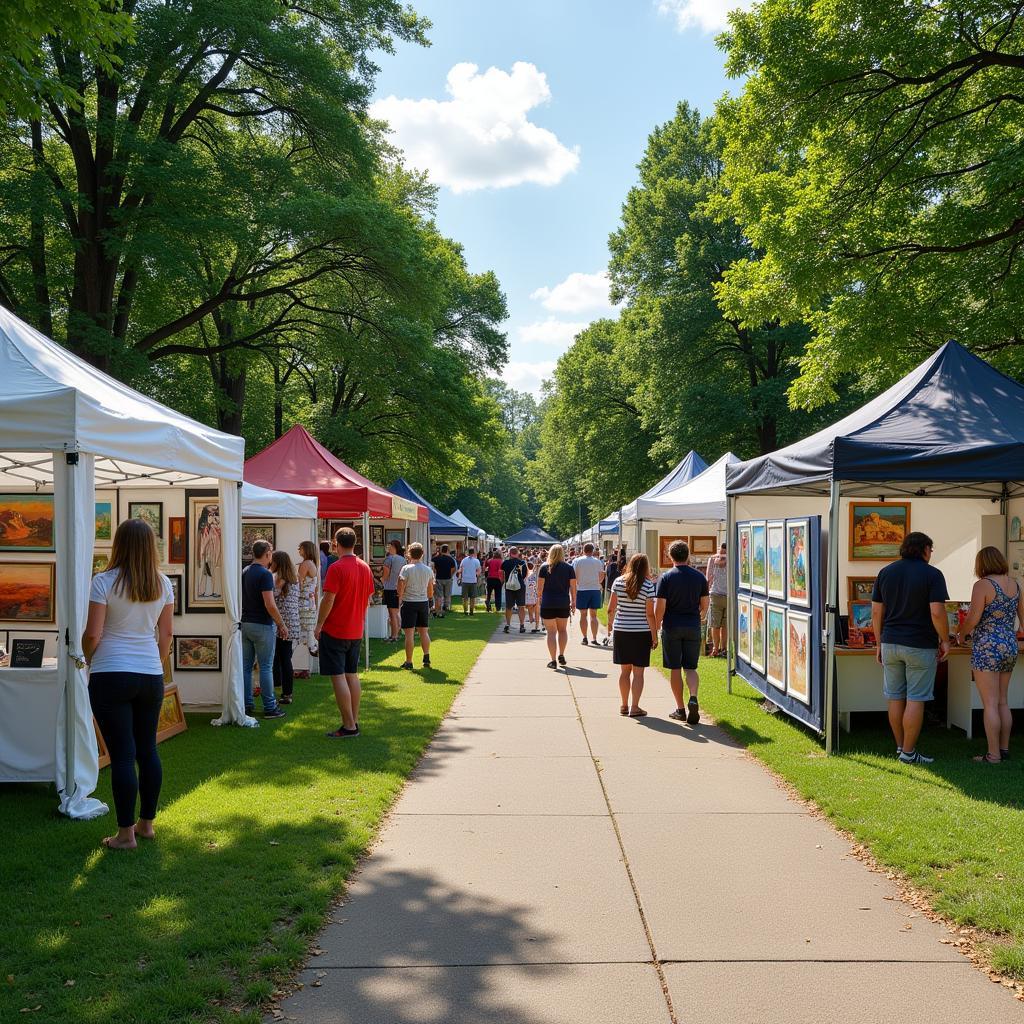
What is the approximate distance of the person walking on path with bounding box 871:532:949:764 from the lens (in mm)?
7418

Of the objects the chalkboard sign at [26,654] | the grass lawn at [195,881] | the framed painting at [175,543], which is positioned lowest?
the grass lawn at [195,881]

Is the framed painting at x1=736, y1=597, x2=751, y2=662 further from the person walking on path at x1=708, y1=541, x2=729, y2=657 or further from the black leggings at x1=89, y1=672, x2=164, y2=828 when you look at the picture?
the black leggings at x1=89, y1=672, x2=164, y2=828

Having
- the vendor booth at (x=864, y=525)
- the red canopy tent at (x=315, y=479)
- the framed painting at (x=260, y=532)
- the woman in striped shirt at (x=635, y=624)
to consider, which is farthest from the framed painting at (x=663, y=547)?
the woman in striped shirt at (x=635, y=624)

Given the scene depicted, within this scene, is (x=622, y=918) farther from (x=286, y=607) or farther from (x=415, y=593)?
(x=415, y=593)

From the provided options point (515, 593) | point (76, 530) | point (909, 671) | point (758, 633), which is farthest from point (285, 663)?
point (515, 593)

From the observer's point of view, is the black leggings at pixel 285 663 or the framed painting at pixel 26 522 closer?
the framed painting at pixel 26 522

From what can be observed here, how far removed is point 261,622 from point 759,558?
5632 millimetres

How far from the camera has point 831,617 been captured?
7.81 metres

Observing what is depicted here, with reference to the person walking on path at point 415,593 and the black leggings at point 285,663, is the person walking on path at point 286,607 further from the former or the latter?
the person walking on path at point 415,593

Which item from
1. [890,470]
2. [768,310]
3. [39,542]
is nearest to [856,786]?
[890,470]

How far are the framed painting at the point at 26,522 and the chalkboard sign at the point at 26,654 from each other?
1.23 m

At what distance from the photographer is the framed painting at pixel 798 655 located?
852 centimetres

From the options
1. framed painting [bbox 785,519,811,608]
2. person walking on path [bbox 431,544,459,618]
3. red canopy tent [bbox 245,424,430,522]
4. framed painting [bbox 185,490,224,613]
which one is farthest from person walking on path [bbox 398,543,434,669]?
person walking on path [bbox 431,544,459,618]

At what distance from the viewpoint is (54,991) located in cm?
365
